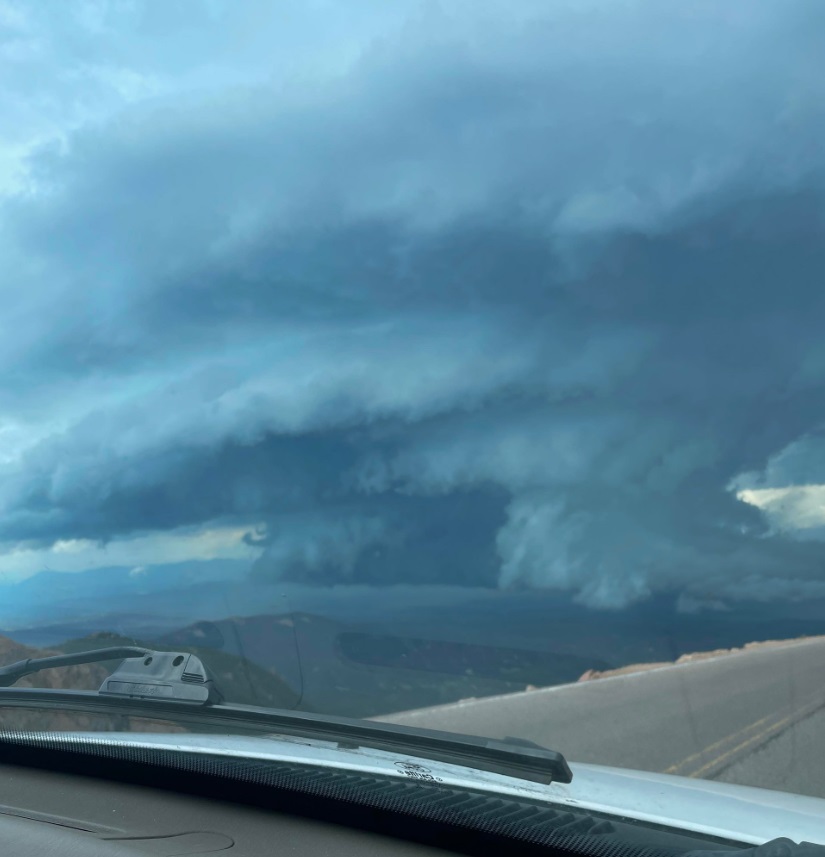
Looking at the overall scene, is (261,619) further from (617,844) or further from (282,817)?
(617,844)

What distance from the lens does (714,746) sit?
39.3 ft

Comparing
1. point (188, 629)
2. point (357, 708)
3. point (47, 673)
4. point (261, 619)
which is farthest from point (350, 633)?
point (47, 673)

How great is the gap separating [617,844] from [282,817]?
4.28 feet

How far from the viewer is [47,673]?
5480 mm

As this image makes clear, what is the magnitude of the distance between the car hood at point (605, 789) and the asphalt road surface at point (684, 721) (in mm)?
5093

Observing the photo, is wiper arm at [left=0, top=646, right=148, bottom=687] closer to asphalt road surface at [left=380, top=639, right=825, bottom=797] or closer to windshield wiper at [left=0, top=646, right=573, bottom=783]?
windshield wiper at [left=0, top=646, right=573, bottom=783]

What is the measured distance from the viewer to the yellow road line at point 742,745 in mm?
10383

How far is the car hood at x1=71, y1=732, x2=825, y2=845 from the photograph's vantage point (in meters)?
3.28

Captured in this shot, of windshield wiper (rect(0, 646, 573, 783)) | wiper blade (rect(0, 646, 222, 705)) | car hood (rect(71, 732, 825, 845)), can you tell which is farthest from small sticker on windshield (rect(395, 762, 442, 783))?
wiper blade (rect(0, 646, 222, 705))

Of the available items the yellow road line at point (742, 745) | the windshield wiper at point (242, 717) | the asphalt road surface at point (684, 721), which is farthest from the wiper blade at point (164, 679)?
the yellow road line at point (742, 745)

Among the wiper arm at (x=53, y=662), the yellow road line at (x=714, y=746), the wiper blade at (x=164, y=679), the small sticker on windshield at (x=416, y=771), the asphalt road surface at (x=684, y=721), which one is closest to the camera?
the small sticker on windshield at (x=416, y=771)

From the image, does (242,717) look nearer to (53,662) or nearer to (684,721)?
(53,662)

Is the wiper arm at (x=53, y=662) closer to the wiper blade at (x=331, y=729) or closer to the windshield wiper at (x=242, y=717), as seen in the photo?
the windshield wiper at (x=242, y=717)

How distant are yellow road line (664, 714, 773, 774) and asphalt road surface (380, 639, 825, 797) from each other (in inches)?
0.5
